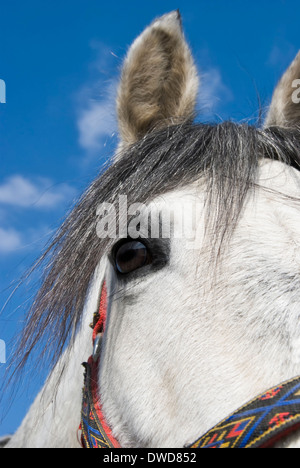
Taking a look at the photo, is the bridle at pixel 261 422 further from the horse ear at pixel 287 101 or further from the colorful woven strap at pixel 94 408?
the horse ear at pixel 287 101

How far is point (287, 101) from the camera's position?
2805 millimetres

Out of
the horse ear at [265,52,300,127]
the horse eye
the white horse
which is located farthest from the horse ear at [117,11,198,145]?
the horse eye

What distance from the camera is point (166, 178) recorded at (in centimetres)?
223

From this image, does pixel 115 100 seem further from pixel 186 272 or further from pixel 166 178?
pixel 186 272

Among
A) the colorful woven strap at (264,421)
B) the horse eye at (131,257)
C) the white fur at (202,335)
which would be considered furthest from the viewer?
the horse eye at (131,257)

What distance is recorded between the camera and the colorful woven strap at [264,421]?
1.25 meters

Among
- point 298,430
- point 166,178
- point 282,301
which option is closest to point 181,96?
point 166,178

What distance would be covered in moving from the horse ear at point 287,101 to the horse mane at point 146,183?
0.81ft

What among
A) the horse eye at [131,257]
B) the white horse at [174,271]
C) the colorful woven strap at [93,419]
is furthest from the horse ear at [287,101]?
the colorful woven strap at [93,419]

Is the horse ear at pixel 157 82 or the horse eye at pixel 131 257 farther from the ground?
the horse ear at pixel 157 82

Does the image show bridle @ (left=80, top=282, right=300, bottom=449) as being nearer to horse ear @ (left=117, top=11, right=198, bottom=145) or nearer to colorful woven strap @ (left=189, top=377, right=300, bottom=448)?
colorful woven strap @ (left=189, top=377, right=300, bottom=448)

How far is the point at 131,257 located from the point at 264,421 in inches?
34.0

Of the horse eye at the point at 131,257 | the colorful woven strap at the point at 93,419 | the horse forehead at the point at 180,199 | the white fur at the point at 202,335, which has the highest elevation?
the horse forehead at the point at 180,199

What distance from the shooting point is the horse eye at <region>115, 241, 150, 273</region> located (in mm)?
1870
